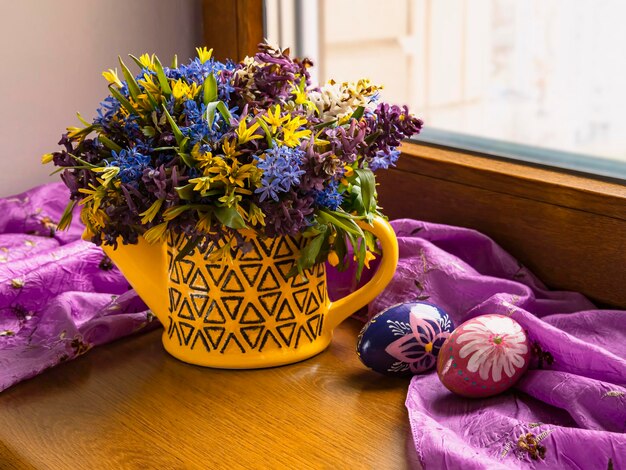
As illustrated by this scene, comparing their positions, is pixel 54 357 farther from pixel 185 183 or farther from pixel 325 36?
pixel 325 36

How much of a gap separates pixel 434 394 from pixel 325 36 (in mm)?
783

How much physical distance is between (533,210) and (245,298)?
1.31 ft

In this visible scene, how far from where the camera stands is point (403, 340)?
0.85m

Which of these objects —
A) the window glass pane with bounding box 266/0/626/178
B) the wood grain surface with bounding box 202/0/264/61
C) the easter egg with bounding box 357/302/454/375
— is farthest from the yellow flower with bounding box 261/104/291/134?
the wood grain surface with bounding box 202/0/264/61

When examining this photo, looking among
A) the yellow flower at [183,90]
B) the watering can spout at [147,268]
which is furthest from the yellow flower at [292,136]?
the watering can spout at [147,268]

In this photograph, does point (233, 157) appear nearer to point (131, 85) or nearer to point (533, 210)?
point (131, 85)

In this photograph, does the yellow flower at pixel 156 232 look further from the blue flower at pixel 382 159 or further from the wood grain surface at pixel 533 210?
the wood grain surface at pixel 533 210

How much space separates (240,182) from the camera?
75 cm

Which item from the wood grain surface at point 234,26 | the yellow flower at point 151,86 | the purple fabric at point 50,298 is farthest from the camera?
the wood grain surface at point 234,26

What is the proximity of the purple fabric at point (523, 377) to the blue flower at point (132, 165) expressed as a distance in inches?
13.3

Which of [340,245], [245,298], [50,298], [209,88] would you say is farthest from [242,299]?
[50,298]

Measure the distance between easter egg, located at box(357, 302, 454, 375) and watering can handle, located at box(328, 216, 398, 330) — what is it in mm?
54

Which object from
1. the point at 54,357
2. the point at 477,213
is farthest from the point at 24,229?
the point at 477,213

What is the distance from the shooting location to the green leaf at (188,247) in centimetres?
79
